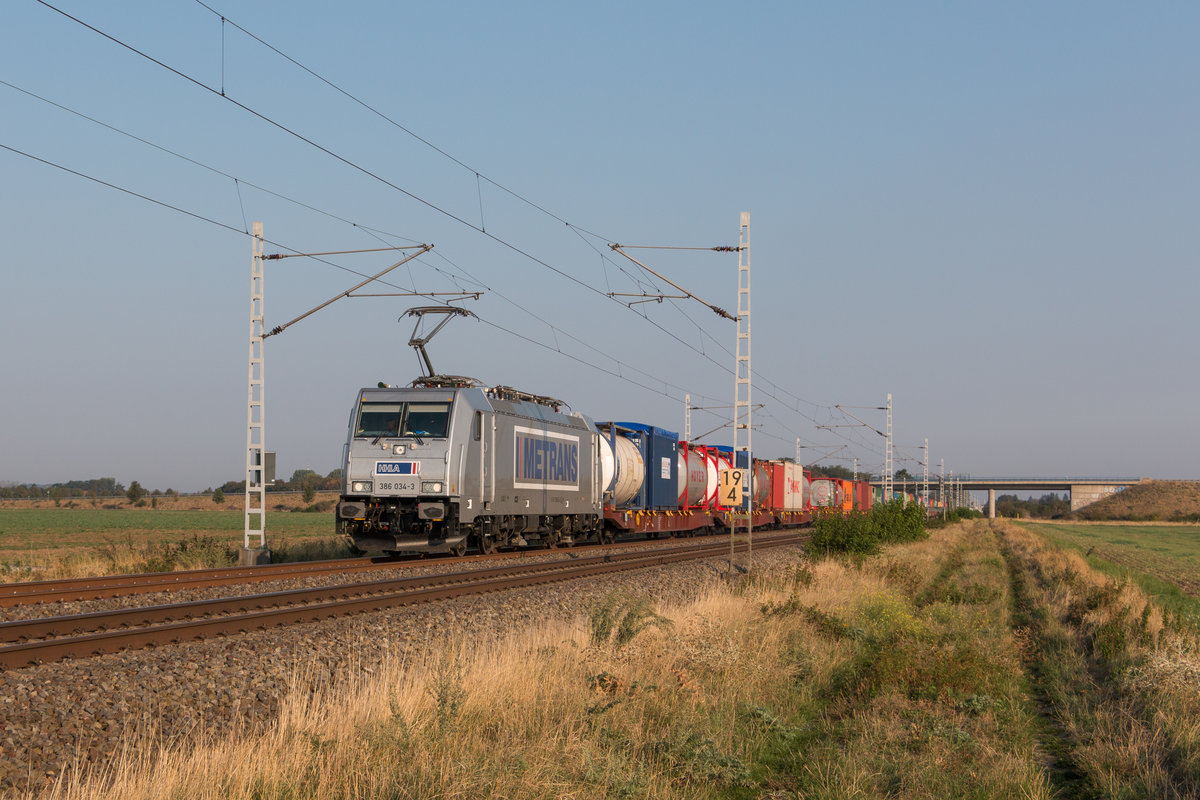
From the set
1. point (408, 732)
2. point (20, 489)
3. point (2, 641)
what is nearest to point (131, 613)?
point (2, 641)

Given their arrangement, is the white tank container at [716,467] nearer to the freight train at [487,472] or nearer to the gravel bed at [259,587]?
the freight train at [487,472]

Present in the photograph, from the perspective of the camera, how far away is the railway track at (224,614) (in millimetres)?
11297

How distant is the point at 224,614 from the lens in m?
14.6

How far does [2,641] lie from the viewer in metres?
11.6

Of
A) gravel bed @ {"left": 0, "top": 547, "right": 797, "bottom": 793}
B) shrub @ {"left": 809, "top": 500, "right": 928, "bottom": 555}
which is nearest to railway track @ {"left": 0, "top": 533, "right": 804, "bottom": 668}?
gravel bed @ {"left": 0, "top": 547, "right": 797, "bottom": 793}

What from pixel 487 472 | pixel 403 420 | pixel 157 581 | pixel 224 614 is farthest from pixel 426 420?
pixel 224 614

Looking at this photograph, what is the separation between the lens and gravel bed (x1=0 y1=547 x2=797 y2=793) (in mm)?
7777

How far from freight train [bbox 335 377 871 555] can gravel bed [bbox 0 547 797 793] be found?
269 inches

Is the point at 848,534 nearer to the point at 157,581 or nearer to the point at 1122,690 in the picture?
the point at 1122,690

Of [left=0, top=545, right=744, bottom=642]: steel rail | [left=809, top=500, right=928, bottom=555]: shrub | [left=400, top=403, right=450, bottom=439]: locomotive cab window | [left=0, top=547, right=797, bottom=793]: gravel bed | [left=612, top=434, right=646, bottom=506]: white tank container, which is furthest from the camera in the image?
[left=612, top=434, right=646, bottom=506]: white tank container

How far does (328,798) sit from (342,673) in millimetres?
5046

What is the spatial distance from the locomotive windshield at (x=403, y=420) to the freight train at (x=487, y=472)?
28 mm

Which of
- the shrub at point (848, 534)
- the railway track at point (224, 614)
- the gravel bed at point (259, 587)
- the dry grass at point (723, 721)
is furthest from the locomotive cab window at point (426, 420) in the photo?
the shrub at point (848, 534)

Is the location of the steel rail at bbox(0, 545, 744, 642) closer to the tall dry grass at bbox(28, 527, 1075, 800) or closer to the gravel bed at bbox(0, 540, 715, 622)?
the gravel bed at bbox(0, 540, 715, 622)
